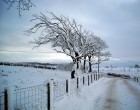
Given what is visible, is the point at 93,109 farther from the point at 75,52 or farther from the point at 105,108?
the point at 75,52

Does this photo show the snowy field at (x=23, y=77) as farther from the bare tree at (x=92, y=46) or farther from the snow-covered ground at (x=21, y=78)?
the bare tree at (x=92, y=46)

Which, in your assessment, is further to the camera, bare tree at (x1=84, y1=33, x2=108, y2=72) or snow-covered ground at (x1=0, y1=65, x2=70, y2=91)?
bare tree at (x1=84, y1=33, x2=108, y2=72)

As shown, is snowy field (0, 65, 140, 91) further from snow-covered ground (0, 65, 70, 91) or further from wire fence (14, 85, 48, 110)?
wire fence (14, 85, 48, 110)

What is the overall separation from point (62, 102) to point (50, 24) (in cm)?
1516

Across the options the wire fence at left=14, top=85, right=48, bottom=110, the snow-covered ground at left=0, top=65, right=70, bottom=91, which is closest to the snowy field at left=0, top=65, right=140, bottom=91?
the snow-covered ground at left=0, top=65, right=70, bottom=91

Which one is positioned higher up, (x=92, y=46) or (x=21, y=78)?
(x=92, y=46)

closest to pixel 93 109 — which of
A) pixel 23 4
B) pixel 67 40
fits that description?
pixel 23 4

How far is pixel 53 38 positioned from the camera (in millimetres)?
24328

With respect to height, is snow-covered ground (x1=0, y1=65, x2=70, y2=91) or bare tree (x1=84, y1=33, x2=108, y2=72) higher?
bare tree (x1=84, y1=33, x2=108, y2=72)

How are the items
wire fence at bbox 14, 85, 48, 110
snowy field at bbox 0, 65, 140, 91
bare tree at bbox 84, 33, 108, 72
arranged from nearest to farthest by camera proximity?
wire fence at bbox 14, 85, 48, 110
snowy field at bbox 0, 65, 140, 91
bare tree at bbox 84, 33, 108, 72

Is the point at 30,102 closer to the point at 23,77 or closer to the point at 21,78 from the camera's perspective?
the point at 21,78

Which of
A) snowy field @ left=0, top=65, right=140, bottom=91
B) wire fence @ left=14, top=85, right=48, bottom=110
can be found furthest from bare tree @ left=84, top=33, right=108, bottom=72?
wire fence @ left=14, top=85, right=48, bottom=110

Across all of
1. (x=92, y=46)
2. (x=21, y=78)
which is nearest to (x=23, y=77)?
(x=21, y=78)

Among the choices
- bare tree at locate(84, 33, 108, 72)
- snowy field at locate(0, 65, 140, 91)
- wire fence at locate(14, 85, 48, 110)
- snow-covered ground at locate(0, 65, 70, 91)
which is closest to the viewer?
wire fence at locate(14, 85, 48, 110)
